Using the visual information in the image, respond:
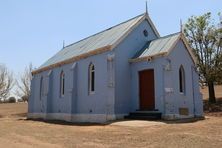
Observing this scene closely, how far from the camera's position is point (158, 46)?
22.1 metres

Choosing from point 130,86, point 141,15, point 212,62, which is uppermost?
point 141,15

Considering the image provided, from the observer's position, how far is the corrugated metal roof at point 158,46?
2111cm

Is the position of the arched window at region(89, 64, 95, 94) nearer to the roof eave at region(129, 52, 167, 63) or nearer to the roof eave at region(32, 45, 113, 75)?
the roof eave at region(32, 45, 113, 75)

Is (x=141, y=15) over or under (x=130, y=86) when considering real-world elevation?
over

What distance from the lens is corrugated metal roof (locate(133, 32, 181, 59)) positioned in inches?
831

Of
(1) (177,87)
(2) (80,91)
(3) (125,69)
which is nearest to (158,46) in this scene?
(3) (125,69)

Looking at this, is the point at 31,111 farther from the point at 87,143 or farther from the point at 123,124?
the point at 87,143

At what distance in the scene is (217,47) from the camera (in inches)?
1325

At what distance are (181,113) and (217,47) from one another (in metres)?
15.3

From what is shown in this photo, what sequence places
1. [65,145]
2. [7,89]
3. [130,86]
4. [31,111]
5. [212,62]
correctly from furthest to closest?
1. [7,89]
2. [31,111]
3. [212,62]
4. [130,86]
5. [65,145]

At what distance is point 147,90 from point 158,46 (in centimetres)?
325

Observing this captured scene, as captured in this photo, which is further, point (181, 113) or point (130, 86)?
point (130, 86)

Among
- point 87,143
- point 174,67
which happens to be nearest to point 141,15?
point 174,67

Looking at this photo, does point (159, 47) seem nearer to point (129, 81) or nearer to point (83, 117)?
point (129, 81)
